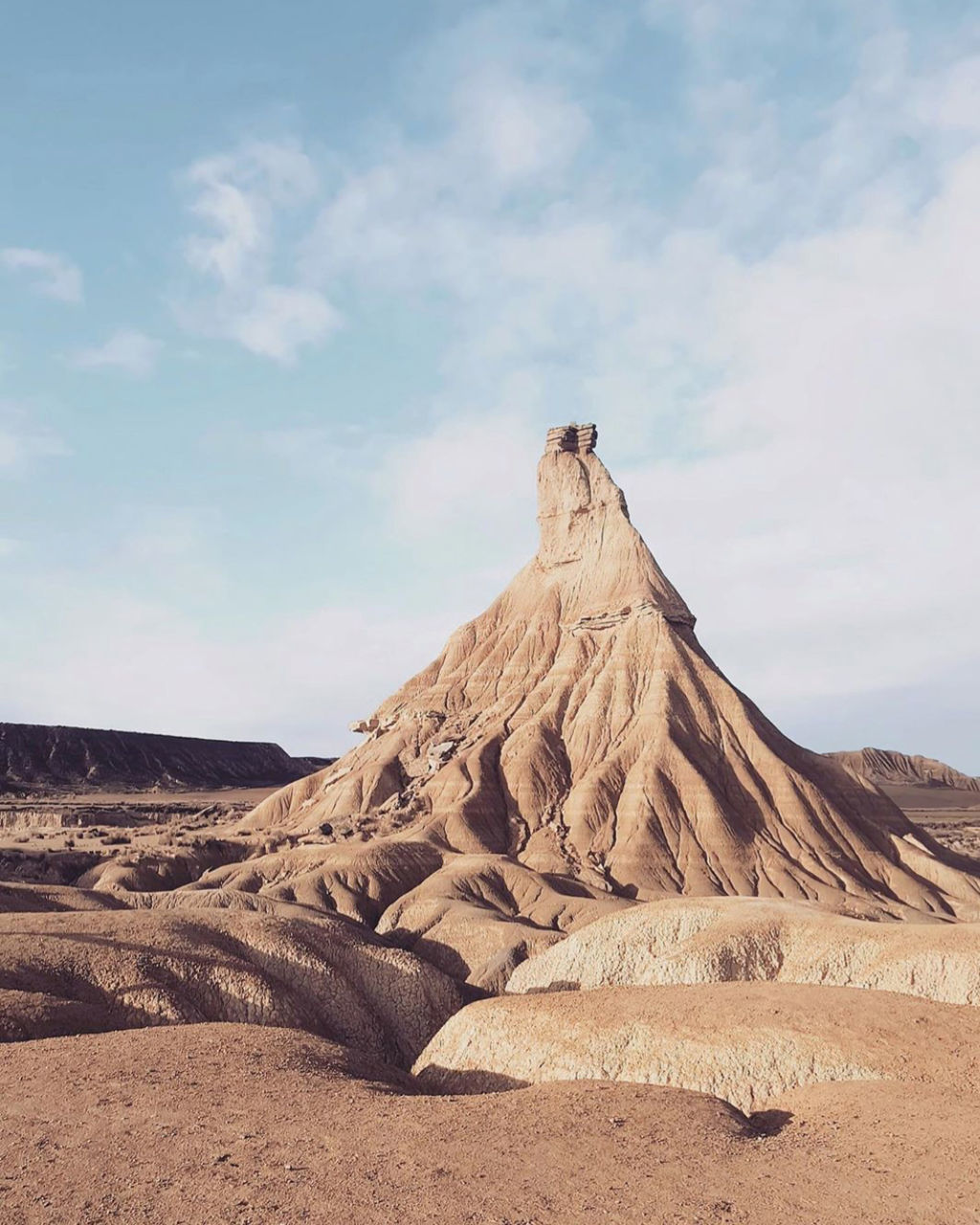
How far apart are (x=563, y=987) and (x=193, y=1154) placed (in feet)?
67.1

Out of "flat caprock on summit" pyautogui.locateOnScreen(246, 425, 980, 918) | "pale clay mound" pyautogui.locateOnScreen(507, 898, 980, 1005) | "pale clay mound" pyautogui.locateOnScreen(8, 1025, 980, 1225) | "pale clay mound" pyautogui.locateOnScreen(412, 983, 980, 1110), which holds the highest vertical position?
"flat caprock on summit" pyautogui.locateOnScreen(246, 425, 980, 918)

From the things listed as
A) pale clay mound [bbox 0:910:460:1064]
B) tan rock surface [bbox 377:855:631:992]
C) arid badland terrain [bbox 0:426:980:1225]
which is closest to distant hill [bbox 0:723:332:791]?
arid badland terrain [bbox 0:426:980:1225]

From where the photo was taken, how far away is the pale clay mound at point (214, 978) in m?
25.0

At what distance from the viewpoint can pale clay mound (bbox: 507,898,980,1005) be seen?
87.5 feet

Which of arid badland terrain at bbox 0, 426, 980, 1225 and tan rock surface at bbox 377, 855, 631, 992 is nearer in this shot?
arid badland terrain at bbox 0, 426, 980, 1225

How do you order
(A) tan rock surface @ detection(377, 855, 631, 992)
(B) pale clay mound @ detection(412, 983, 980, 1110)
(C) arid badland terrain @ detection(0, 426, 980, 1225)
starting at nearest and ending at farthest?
1. (C) arid badland terrain @ detection(0, 426, 980, 1225)
2. (B) pale clay mound @ detection(412, 983, 980, 1110)
3. (A) tan rock surface @ detection(377, 855, 631, 992)

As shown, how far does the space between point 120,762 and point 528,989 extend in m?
143

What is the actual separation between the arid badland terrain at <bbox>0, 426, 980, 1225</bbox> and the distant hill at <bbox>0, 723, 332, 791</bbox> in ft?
253

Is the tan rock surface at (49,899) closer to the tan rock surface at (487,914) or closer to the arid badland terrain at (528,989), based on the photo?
the arid badland terrain at (528,989)

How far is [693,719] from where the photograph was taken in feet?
241

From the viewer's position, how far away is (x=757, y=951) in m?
29.4

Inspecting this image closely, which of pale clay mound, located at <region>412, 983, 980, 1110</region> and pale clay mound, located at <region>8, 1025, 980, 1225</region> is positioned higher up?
pale clay mound, located at <region>412, 983, 980, 1110</region>

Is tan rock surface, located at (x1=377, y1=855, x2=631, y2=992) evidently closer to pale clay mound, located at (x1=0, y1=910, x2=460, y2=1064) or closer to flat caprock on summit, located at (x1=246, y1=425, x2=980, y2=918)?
flat caprock on summit, located at (x1=246, y1=425, x2=980, y2=918)

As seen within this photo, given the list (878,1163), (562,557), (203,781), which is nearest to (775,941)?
(878,1163)
